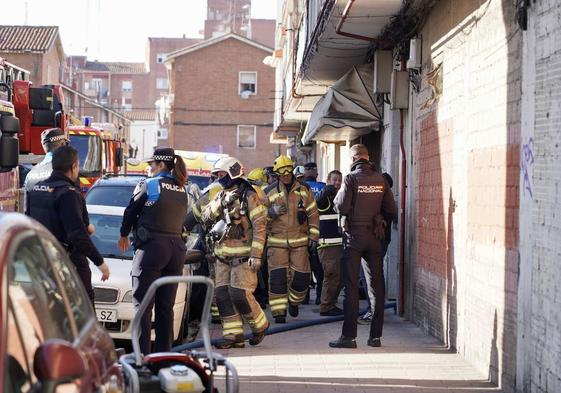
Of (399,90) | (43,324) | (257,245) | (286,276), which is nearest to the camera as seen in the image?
(43,324)

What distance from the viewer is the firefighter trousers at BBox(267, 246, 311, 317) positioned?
45.9 feet

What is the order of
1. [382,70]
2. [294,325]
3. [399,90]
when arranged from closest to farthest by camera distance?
1. [294,325]
2. [399,90]
3. [382,70]

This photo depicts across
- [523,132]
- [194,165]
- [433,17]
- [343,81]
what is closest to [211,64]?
[194,165]

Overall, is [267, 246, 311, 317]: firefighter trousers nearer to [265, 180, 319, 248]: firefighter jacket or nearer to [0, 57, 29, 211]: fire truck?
[265, 180, 319, 248]: firefighter jacket

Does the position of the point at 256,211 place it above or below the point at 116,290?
above

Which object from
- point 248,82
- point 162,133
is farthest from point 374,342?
point 162,133

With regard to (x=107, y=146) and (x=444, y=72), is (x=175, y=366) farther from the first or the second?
(x=107, y=146)

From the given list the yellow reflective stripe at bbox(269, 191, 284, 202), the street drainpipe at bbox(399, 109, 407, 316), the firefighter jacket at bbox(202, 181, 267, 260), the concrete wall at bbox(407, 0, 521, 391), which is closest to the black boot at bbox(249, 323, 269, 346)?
the firefighter jacket at bbox(202, 181, 267, 260)

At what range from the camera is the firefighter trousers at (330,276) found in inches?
596

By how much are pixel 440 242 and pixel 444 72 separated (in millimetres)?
1816

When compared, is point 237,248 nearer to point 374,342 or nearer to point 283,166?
point 374,342

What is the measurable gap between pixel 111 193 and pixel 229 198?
127 inches

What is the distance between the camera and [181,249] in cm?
998

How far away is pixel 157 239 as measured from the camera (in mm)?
9719
